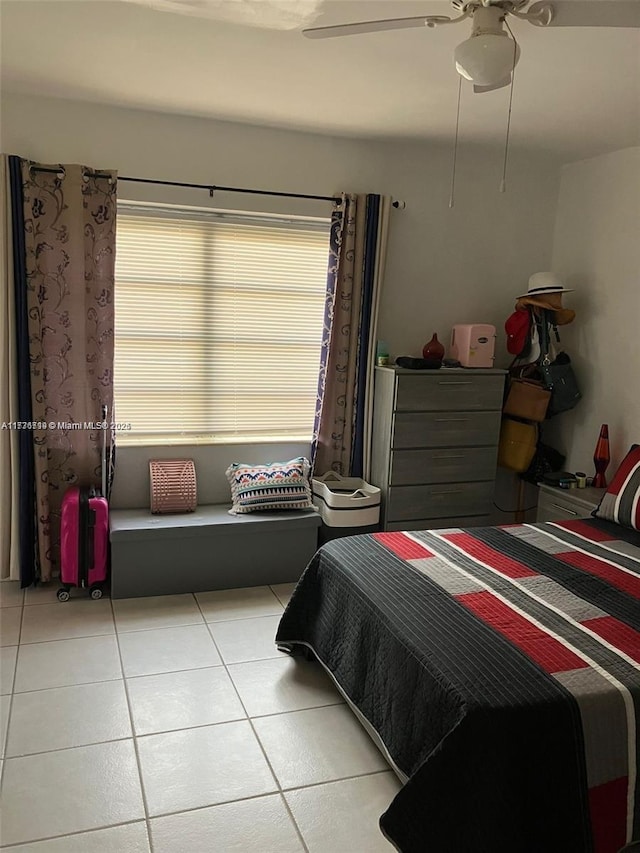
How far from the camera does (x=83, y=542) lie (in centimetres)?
350

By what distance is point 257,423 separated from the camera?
420 cm

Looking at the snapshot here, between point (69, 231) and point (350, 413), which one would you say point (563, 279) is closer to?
point (350, 413)

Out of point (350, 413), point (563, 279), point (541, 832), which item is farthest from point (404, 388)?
point (541, 832)

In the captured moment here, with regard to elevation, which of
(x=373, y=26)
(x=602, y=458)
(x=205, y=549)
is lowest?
(x=205, y=549)

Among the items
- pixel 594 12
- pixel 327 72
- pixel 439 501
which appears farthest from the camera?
pixel 439 501

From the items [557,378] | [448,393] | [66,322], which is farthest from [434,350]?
[66,322]

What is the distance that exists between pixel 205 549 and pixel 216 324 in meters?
1.32

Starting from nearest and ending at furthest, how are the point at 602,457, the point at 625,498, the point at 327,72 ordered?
the point at 327,72
the point at 625,498
the point at 602,457

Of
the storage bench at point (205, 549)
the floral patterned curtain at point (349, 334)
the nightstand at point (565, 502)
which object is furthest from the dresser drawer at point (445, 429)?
the storage bench at point (205, 549)

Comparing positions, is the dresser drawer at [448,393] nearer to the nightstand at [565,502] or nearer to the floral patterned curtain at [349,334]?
the floral patterned curtain at [349,334]

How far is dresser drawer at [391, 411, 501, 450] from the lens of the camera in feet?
12.9

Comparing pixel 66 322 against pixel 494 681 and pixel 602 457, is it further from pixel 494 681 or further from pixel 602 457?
pixel 602 457

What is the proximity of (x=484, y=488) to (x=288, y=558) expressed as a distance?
1300 millimetres

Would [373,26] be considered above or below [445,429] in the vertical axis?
above
